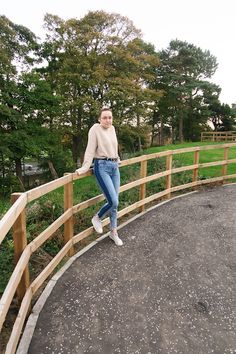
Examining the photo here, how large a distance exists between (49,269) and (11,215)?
129 centimetres

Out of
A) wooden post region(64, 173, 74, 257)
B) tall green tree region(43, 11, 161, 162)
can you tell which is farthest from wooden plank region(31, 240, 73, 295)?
tall green tree region(43, 11, 161, 162)

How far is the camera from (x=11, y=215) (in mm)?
2377

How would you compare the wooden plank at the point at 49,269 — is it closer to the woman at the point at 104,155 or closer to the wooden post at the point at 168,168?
the woman at the point at 104,155

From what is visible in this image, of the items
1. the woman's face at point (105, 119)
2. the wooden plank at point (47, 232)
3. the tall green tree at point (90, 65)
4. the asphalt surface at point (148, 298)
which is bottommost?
the asphalt surface at point (148, 298)

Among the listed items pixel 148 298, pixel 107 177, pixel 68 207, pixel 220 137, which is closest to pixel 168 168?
pixel 107 177

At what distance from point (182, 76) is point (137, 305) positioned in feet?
108

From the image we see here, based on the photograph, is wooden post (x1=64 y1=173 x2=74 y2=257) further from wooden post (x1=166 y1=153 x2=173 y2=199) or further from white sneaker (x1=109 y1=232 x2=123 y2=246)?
wooden post (x1=166 y1=153 x2=173 y2=199)

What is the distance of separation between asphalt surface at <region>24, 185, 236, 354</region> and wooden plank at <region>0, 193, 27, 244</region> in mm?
1141

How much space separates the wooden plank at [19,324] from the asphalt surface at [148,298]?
7.2 inches

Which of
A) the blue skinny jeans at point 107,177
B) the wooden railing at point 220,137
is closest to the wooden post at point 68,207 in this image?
the blue skinny jeans at point 107,177

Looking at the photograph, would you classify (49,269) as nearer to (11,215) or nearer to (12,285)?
(12,285)

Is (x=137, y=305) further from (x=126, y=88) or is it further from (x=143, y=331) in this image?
(x=126, y=88)

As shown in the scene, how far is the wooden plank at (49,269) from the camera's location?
309 centimetres

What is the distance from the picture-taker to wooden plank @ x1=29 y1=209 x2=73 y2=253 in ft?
9.90
